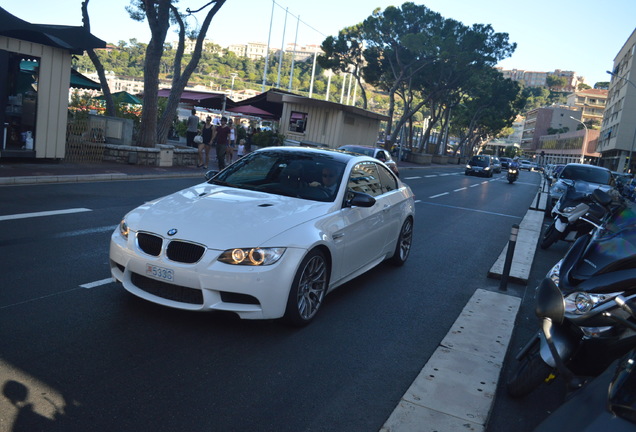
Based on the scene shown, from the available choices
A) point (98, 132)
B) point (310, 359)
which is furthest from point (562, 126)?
point (310, 359)

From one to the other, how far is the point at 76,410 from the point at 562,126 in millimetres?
167074

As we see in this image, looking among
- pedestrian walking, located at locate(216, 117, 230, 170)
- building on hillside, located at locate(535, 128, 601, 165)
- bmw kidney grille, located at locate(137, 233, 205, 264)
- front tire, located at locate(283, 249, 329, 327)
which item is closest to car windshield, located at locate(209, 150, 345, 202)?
front tire, located at locate(283, 249, 329, 327)

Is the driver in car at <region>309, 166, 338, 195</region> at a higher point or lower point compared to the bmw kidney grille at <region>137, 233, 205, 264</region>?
higher

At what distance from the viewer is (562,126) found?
153875 mm

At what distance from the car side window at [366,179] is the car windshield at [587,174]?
469 inches

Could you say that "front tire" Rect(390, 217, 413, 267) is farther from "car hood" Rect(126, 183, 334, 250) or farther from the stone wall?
the stone wall

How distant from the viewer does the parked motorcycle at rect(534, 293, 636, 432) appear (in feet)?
6.49

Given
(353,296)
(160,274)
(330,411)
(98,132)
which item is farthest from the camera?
(98,132)

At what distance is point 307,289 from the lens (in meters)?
5.03

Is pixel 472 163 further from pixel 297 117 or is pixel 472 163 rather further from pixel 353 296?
pixel 353 296

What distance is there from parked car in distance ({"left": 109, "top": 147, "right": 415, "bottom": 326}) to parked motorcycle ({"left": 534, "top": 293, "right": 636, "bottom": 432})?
2.69m

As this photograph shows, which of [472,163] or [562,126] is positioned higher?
[562,126]

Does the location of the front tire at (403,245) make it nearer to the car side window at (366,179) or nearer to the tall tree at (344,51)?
the car side window at (366,179)

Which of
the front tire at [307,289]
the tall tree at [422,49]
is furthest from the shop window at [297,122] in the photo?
the front tire at [307,289]
